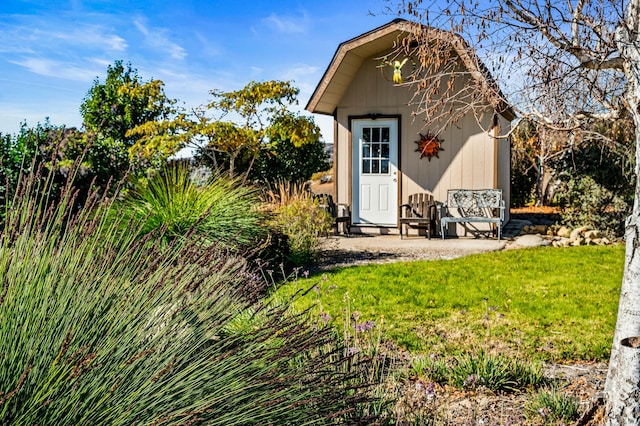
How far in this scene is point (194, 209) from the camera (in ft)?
23.2

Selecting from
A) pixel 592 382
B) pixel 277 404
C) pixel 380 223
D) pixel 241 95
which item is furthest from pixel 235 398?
pixel 241 95

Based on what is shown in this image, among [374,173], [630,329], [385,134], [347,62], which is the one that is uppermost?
[347,62]

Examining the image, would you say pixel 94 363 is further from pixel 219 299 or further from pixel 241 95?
pixel 241 95

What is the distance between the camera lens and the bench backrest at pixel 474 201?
11.6 metres

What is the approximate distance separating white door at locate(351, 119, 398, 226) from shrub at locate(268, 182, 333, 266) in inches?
108

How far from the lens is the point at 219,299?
2.42 meters

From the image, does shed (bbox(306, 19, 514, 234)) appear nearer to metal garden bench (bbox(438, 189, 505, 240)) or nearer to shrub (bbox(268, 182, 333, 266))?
metal garden bench (bbox(438, 189, 505, 240))

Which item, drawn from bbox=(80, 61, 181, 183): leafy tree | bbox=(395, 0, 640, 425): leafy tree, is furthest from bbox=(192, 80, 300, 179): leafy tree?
bbox=(395, 0, 640, 425): leafy tree

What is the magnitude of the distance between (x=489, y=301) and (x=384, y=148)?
21.2 ft

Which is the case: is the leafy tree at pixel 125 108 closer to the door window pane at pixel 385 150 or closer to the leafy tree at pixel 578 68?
the door window pane at pixel 385 150

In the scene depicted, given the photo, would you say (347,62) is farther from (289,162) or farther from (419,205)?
(289,162)

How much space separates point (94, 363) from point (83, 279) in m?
0.39

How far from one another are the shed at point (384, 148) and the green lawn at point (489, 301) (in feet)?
9.43

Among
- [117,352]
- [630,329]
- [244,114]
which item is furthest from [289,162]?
[117,352]
